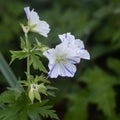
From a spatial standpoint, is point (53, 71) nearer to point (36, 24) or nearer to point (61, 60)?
point (61, 60)

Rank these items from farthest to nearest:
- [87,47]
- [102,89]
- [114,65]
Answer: [87,47], [114,65], [102,89]

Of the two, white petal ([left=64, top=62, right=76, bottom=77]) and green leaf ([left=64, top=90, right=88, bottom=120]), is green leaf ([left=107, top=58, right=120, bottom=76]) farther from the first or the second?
white petal ([left=64, top=62, right=76, bottom=77])

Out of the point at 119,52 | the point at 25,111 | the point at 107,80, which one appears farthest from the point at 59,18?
the point at 25,111

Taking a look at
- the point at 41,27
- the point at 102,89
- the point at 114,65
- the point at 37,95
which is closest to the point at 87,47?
the point at 114,65

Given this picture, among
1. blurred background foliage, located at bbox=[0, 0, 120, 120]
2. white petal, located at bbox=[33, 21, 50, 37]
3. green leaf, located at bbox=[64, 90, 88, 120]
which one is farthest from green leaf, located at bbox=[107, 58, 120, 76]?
white petal, located at bbox=[33, 21, 50, 37]

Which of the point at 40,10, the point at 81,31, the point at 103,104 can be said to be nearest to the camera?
the point at 103,104

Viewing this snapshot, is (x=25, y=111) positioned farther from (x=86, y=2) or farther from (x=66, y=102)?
(x=86, y=2)
